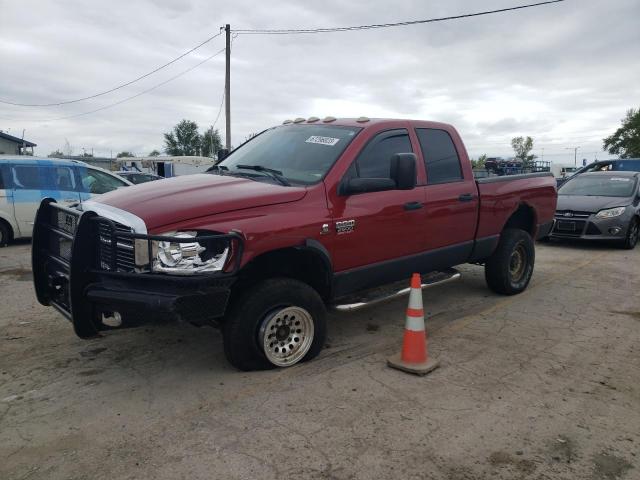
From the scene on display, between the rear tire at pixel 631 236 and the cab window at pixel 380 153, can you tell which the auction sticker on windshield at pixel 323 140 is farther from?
the rear tire at pixel 631 236

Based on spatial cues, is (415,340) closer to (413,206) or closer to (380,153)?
(413,206)

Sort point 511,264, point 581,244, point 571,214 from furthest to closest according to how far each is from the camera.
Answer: point 581,244
point 571,214
point 511,264

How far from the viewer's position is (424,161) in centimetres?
496

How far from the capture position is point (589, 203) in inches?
394

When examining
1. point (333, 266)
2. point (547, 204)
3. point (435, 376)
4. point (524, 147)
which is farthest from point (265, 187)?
point (524, 147)

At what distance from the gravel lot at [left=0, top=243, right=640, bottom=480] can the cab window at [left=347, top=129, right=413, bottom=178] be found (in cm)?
155

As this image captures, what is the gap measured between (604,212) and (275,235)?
849cm

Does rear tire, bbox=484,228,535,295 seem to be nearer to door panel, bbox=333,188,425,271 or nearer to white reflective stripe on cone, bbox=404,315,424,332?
door panel, bbox=333,188,425,271

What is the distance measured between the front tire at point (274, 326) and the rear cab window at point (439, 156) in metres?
1.89

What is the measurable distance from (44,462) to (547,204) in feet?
20.2

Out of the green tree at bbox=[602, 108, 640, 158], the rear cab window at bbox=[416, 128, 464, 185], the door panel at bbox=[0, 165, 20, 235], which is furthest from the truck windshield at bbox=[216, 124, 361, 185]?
the green tree at bbox=[602, 108, 640, 158]

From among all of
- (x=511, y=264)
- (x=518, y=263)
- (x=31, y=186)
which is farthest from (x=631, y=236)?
(x=31, y=186)

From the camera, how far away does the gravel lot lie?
109 inches

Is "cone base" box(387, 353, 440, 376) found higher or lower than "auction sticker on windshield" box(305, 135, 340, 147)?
lower
